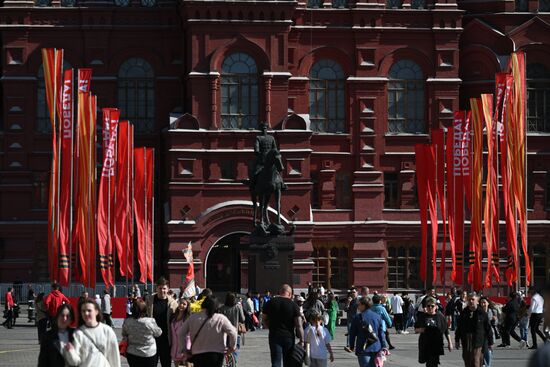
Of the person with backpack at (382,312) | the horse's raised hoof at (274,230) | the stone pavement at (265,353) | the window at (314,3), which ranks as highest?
the window at (314,3)

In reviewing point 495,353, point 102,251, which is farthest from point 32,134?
point 495,353

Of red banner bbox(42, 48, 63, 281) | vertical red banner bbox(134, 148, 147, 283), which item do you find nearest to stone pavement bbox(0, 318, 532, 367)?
red banner bbox(42, 48, 63, 281)

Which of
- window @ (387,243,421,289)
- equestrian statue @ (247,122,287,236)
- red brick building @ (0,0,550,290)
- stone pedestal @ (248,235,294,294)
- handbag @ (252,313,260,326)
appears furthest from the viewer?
window @ (387,243,421,289)

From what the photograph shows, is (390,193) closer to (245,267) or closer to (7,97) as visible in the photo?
(245,267)

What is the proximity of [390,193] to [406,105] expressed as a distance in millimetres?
4714

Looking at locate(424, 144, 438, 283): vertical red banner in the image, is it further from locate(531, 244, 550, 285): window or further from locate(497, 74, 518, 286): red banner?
locate(531, 244, 550, 285): window

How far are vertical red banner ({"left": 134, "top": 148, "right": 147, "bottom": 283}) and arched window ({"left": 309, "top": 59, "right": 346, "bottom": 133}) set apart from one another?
51.4 feet

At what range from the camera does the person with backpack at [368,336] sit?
30.1 meters

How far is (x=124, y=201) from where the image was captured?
207 ft

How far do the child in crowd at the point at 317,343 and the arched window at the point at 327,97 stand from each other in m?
51.5

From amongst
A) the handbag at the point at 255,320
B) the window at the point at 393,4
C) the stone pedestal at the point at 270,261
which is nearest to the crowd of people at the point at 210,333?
the handbag at the point at 255,320

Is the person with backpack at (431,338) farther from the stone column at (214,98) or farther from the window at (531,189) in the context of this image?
the window at (531,189)

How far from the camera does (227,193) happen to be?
77188mm

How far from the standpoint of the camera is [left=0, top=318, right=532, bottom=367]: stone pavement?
3941 centimetres
